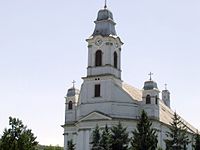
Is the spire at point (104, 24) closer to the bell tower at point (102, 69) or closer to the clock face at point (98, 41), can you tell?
the bell tower at point (102, 69)

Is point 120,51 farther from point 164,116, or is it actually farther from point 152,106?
point 164,116

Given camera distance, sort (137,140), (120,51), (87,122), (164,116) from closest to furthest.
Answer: (137,140) → (87,122) → (120,51) → (164,116)

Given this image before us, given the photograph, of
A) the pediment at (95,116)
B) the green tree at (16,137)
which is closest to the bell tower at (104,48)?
the pediment at (95,116)

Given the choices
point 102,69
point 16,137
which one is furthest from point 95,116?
point 16,137

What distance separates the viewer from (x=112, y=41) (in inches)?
2429

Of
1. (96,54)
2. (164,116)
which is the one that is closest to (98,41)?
(96,54)

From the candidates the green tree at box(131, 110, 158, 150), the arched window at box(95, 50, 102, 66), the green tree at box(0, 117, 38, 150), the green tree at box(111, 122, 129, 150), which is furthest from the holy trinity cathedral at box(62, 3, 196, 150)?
the green tree at box(0, 117, 38, 150)

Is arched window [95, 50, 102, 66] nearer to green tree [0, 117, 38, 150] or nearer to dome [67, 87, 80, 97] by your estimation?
dome [67, 87, 80, 97]

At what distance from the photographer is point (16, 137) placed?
2798 cm

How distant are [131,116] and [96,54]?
370 inches

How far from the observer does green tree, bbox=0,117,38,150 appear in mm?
27281

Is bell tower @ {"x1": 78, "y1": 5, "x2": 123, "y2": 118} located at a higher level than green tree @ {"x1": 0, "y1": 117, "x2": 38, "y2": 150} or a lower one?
higher

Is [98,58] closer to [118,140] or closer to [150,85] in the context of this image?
[150,85]

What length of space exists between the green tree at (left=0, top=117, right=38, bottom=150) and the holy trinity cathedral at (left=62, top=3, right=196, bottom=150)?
30.3 metres
